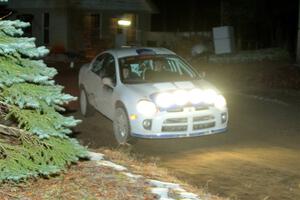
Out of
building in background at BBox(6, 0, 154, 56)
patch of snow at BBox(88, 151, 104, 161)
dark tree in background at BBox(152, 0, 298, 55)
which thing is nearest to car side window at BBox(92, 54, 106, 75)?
patch of snow at BBox(88, 151, 104, 161)

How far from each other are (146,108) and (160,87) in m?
0.54

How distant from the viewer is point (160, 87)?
1020cm

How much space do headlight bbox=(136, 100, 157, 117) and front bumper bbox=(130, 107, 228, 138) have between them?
0.09m

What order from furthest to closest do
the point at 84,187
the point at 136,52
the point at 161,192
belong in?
1. the point at 136,52
2. the point at 161,192
3. the point at 84,187

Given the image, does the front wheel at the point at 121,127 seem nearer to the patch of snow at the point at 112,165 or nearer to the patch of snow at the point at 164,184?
the patch of snow at the point at 112,165

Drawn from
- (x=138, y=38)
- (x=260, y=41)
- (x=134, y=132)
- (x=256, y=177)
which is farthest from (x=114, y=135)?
(x=138, y=38)

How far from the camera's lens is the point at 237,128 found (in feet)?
38.4

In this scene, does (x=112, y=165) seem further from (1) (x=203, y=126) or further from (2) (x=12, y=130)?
(1) (x=203, y=126)

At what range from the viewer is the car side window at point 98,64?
39.6ft

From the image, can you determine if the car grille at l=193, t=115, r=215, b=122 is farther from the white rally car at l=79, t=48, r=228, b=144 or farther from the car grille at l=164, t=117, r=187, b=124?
the car grille at l=164, t=117, r=187, b=124

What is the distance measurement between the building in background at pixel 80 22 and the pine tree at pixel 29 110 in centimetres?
2750

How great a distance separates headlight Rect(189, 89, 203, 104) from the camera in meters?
9.95

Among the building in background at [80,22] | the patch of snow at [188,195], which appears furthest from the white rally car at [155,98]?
the building in background at [80,22]

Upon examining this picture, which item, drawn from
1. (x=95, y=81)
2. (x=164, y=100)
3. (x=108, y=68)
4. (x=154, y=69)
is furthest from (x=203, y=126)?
(x=95, y=81)
